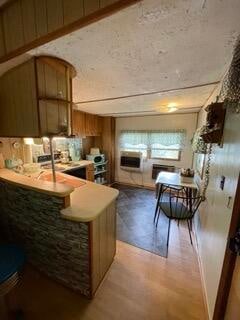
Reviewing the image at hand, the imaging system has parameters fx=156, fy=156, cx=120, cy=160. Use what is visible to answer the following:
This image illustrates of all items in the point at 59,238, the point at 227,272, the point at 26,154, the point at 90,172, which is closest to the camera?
the point at 227,272

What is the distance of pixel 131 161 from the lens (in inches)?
188

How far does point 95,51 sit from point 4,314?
2.23 metres

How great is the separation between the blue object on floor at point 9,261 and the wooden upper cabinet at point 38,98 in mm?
1031

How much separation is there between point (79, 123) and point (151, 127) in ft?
6.67

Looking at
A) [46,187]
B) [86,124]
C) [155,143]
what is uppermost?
[86,124]

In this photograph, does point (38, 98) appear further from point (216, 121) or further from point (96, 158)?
A: point (96, 158)

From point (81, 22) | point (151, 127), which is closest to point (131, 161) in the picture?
point (151, 127)

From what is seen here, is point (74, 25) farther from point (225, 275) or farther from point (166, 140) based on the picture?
→ point (166, 140)

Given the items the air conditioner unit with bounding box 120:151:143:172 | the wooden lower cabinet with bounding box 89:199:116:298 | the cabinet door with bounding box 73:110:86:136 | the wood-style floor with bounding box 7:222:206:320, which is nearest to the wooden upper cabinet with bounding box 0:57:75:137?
the wooden lower cabinet with bounding box 89:199:116:298

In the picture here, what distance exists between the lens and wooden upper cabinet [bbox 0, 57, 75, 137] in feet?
4.59

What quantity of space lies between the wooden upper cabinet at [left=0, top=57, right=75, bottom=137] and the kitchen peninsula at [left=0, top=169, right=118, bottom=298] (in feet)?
1.87

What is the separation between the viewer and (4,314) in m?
1.28

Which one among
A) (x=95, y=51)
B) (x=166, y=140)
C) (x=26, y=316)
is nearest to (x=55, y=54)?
(x=95, y=51)

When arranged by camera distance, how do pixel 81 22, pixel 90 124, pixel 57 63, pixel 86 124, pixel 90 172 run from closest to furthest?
pixel 81 22, pixel 57 63, pixel 90 172, pixel 86 124, pixel 90 124
